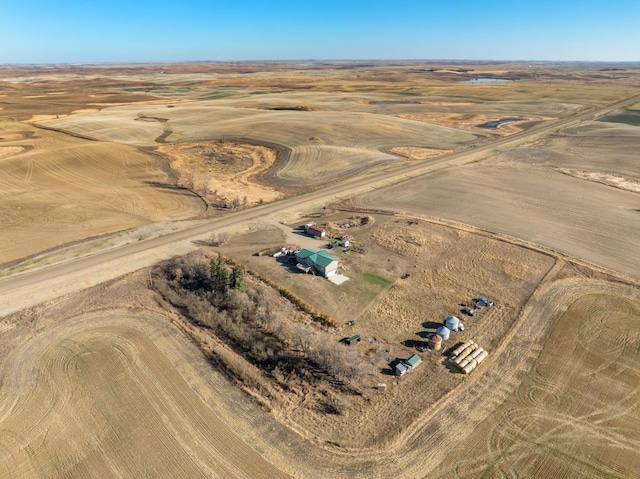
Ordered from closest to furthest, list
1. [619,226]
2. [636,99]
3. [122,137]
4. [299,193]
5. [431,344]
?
[431,344] < [619,226] < [299,193] < [122,137] < [636,99]

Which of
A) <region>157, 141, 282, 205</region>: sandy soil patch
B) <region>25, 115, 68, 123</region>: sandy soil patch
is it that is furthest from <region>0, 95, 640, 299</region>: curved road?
<region>25, 115, 68, 123</region>: sandy soil patch

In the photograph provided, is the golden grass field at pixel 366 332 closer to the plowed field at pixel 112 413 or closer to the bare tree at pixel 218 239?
the plowed field at pixel 112 413

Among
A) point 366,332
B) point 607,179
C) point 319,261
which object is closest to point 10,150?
point 319,261

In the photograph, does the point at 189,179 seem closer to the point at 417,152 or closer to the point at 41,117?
the point at 417,152

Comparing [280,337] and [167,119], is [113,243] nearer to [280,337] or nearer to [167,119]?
[280,337]

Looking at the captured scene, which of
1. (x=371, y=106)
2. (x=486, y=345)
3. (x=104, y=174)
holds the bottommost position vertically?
(x=486, y=345)

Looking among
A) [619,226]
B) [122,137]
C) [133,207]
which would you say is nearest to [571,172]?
[619,226]

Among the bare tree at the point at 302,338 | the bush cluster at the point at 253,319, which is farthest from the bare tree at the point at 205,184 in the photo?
the bare tree at the point at 302,338
